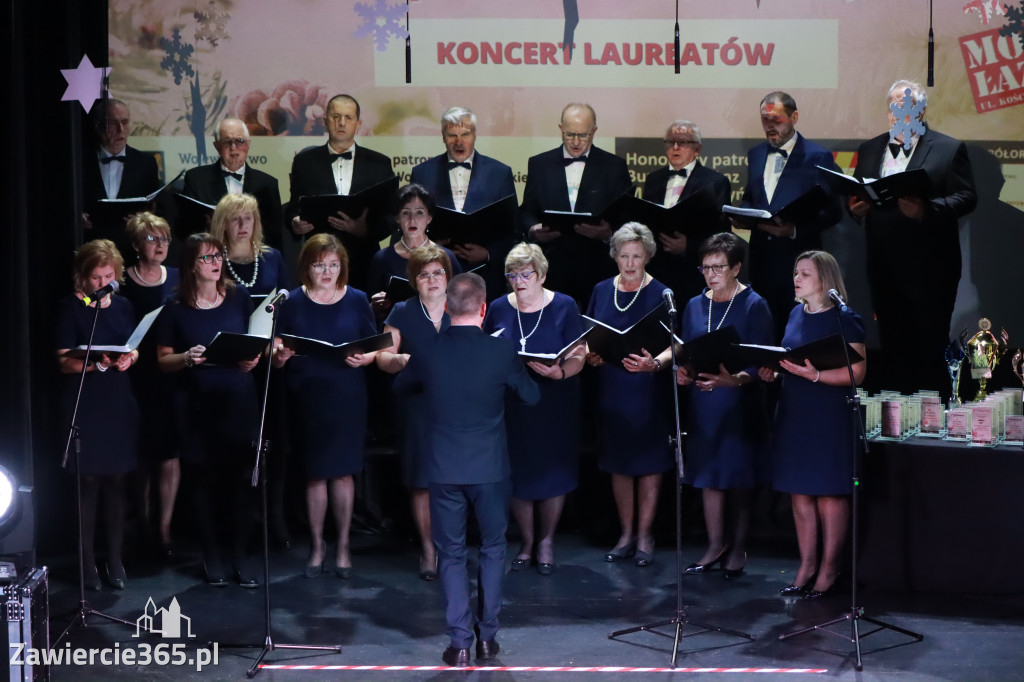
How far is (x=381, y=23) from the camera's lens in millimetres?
7715

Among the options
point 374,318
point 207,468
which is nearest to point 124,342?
Answer: point 207,468

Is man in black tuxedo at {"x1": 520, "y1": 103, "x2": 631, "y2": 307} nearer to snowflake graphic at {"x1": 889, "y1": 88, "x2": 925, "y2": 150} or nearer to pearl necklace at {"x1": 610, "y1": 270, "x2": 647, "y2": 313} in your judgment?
pearl necklace at {"x1": 610, "y1": 270, "x2": 647, "y2": 313}

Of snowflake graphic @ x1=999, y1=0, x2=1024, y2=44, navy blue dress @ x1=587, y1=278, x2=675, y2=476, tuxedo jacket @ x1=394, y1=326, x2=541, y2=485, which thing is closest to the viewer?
tuxedo jacket @ x1=394, y1=326, x2=541, y2=485

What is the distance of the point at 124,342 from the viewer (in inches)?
244

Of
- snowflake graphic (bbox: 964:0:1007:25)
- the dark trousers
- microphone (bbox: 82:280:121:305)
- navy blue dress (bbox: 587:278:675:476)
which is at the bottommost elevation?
the dark trousers

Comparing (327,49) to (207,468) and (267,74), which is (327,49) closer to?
(267,74)

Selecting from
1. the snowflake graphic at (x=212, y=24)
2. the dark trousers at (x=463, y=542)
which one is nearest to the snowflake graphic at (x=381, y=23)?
the snowflake graphic at (x=212, y=24)

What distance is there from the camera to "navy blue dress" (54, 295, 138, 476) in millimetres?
6098

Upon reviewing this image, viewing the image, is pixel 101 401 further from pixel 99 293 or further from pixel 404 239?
pixel 404 239

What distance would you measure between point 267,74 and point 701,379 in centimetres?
339

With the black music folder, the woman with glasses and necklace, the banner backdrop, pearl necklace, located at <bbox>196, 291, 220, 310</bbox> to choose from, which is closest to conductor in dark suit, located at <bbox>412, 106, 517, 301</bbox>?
the woman with glasses and necklace

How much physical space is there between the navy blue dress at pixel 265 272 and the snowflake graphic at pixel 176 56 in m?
1.69

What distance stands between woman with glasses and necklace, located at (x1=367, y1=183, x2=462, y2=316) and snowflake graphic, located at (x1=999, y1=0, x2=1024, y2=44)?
3.66m

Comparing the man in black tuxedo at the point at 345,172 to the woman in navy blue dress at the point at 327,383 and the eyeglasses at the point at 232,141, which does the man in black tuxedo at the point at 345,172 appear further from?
the woman in navy blue dress at the point at 327,383
